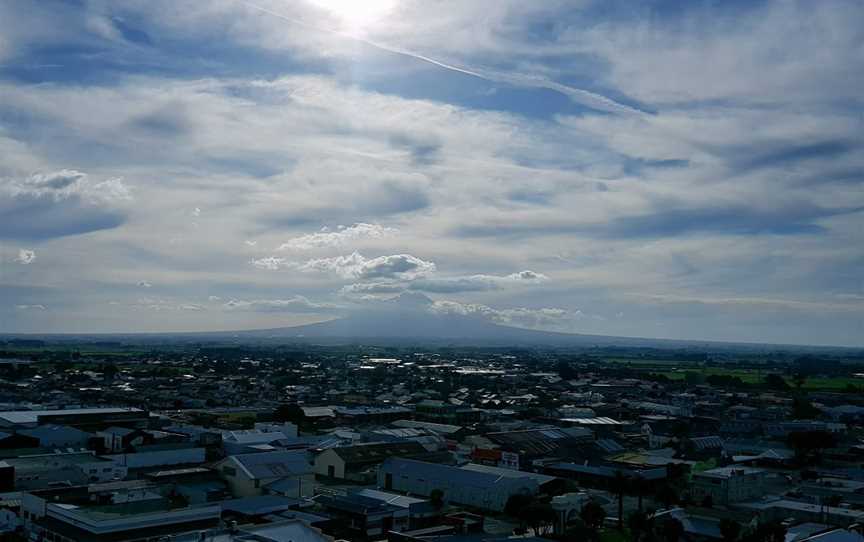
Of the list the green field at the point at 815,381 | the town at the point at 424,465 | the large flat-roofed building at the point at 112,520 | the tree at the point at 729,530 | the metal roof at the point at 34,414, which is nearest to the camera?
the large flat-roofed building at the point at 112,520

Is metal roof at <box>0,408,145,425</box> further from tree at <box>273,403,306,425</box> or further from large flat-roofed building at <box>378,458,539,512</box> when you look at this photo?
large flat-roofed building at <box>378,458,539,512</box>

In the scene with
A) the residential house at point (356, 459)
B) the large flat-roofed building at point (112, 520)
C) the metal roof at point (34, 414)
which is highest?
the metal roof at point (34, 414)

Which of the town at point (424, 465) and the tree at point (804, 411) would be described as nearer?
the town at point (424, 465)

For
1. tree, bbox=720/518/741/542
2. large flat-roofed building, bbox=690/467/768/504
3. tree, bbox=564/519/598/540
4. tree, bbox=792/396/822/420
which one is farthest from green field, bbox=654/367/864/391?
tree, bbox=564/519/598/540

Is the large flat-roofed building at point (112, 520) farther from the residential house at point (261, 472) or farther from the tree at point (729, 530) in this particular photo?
the tree at point (729, 530)

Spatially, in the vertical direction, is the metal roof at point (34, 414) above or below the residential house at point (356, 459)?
above

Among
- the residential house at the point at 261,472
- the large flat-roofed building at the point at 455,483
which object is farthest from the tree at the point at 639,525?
the residential house at the point at 261,472

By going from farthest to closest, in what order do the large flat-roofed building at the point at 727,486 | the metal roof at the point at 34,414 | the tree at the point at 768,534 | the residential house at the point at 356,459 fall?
the metal roof at the point at 34,414 < the residential house at the point at 356,459 < the large flat-roofed building at the point at 727,486 < the tree at the point at 768,534

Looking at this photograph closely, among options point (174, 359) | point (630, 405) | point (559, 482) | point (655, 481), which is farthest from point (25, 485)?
point (174, 359)
